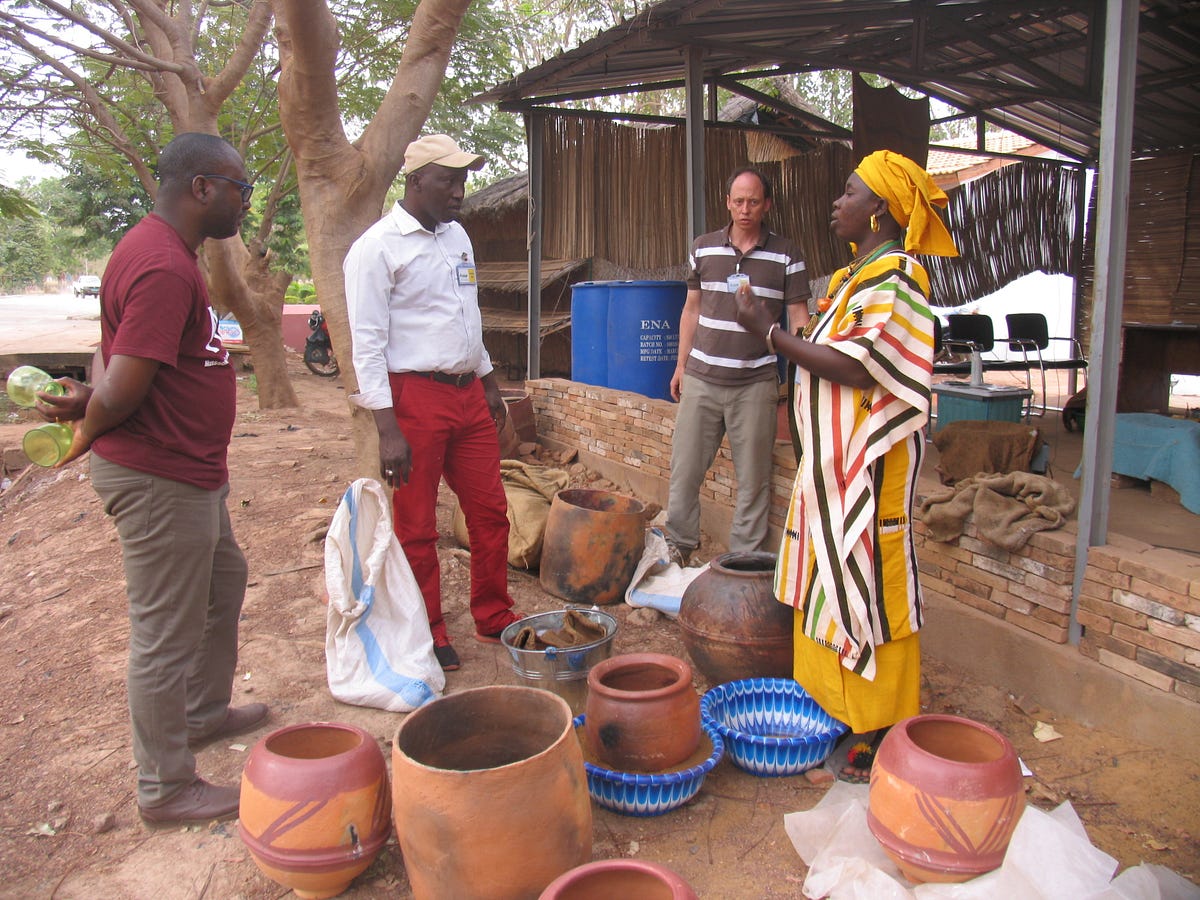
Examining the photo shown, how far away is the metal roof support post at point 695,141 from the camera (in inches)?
222

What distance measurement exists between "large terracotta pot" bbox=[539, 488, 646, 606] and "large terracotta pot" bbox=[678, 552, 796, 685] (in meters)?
1.14

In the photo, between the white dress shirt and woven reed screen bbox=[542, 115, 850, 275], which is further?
woven reed screen bbox=[542, 115, 850, 275]

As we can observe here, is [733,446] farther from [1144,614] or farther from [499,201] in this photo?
[499,201]

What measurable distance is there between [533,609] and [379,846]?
2.11m

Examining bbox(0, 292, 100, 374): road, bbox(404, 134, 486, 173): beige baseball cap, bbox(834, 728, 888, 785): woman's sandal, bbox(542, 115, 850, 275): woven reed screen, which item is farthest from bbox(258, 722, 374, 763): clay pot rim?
bbox(0, 292, 100, 374): road

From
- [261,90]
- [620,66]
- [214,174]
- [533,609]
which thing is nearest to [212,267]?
[261,90]

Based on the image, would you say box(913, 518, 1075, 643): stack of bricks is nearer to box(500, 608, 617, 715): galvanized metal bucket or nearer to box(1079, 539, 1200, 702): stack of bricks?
box(1079, 539, 1200, 702): stack of bricks

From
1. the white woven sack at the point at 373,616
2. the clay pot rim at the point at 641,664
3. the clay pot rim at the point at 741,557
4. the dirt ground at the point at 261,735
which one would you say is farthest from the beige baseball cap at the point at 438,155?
the dirt ground at the point at 261,735

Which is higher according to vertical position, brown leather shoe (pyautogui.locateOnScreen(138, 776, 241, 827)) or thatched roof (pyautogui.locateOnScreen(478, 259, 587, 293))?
thatched roof (pyautogui.locateOnScreen(478, 259, 587, 293))

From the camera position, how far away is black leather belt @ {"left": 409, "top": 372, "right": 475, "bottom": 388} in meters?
3.53

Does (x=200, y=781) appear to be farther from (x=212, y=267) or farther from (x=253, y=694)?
(x=212, y=267)

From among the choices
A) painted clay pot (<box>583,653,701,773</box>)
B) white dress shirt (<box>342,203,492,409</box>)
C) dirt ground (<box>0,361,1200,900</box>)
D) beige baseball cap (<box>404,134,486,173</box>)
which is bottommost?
dirt ground (<box>0,361,1200,900</box>)

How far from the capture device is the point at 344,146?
495 cm

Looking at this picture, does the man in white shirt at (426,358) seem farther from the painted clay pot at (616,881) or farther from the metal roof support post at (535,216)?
the metal roof support post at (535,216)
